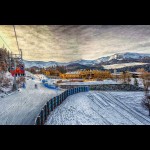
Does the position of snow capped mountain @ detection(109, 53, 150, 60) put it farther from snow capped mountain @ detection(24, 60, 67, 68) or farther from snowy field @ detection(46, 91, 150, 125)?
snow capped mountain @ detection(24, 60, 67, 68)

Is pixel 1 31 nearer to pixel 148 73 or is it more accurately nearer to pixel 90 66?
pixel 90 66

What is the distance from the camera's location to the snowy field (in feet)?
13.9

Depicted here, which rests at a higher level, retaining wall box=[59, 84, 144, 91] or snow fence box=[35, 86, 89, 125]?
retaining wall box=[59, 84, 144, 91]

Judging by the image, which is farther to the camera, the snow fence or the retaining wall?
the retaining wall

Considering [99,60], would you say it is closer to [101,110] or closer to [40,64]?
[101,110]

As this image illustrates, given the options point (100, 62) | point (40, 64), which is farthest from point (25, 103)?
point (100, 62)

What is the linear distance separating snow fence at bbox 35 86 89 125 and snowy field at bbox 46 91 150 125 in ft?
0.20

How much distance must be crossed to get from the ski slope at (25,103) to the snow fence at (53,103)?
0.25 feet

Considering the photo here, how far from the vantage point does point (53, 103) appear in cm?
432

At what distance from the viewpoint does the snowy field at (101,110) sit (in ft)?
13.9

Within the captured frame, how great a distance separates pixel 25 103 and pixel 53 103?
44cm

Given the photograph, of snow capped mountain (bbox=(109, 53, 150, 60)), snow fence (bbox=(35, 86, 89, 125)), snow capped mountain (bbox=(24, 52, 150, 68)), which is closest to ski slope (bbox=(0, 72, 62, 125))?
snow fence (bbox=(35, 86, 89, 125))

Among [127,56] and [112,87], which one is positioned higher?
[127,56]

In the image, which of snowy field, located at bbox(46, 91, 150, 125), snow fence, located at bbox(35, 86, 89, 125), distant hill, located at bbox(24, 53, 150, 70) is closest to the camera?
snow fence, located at bbox(35, 86, 89, 125)
